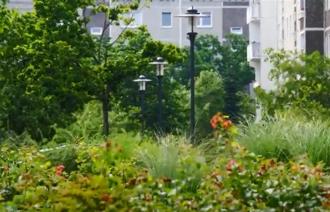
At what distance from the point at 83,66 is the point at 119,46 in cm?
705

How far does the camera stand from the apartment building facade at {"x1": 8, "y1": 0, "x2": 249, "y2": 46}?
108 m

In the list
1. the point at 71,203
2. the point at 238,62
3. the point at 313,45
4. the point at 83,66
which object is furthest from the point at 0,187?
the point at 238,62

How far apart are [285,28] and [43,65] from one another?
34.5 metres

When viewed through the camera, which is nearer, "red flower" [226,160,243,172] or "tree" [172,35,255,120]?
"red flower" [226,160,243,172]

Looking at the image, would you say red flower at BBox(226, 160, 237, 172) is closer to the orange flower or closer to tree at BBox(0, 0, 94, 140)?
the orange flower

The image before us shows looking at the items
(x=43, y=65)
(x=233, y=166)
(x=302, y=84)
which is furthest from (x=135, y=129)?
(x=233, y=166)

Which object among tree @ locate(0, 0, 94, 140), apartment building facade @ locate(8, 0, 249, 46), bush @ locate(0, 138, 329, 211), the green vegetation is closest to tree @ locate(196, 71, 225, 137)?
the green vegetation

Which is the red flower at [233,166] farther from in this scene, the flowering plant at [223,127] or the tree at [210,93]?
the tree at [210,93]

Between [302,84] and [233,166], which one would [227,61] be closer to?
[302,84]

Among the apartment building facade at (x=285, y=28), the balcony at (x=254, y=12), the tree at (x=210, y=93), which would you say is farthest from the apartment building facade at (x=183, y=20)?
the apartment building facade at (x=285, y=28)

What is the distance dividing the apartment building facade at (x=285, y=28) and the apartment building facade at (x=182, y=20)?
28.1 meters

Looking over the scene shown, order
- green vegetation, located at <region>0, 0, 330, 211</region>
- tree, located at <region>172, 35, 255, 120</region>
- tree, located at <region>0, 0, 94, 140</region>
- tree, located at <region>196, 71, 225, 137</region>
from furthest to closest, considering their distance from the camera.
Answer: tree, located at <region>172, 35, 255, 120</region> < tree, located at <region>196, 71, 225, 137</region> < tree, located at <region>0, 0, 94, 140</region> < green vegetation, located at <region>0, 0, 330, 211</region>

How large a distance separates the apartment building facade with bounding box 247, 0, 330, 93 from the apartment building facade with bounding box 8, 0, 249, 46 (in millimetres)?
28082

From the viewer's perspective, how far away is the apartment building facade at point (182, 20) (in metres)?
108
